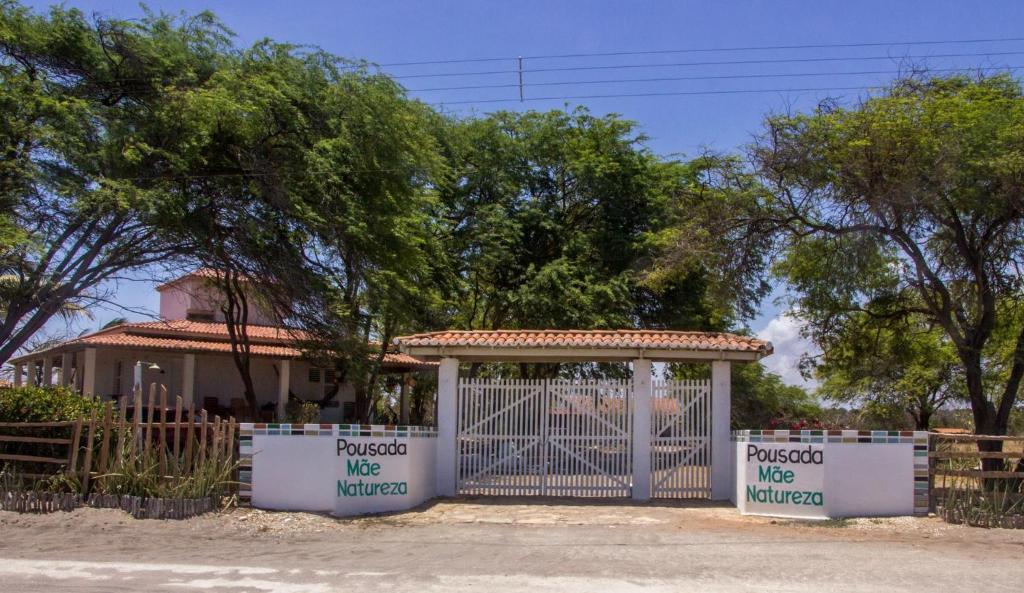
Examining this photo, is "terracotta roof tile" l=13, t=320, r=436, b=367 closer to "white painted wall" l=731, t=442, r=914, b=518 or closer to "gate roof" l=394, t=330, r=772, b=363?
"gate roof" l=394, t=330, r=772, b=363

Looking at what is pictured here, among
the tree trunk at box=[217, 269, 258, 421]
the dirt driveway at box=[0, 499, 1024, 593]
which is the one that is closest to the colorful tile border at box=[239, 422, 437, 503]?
the dirt driveway at box=[0, 499, 1024, 593]

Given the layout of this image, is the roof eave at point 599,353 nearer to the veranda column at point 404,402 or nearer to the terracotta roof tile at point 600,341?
the terracotta roof tile at point 600,341

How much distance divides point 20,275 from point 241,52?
245 inches

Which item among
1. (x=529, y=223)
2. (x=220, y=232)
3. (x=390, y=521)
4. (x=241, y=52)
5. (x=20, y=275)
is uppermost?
(x=241, y=52)

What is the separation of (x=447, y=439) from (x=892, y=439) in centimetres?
728

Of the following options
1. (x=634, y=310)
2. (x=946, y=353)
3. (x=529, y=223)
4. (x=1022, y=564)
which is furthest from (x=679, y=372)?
(x=1022, y=564)

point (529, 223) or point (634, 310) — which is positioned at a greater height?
point (529, 223)

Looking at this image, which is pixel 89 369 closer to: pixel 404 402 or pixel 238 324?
pixel 238 324

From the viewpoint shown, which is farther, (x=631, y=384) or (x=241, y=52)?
(x=241, y=52)

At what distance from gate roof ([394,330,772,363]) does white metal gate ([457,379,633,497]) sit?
24.1 inches

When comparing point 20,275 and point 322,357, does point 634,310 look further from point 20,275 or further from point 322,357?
point 20,275

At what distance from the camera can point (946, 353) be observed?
29984 mm

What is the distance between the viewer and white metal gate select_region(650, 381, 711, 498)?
15477mm

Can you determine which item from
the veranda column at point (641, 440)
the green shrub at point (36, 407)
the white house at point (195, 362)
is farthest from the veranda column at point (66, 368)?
the veranda column at point (641, 440)
